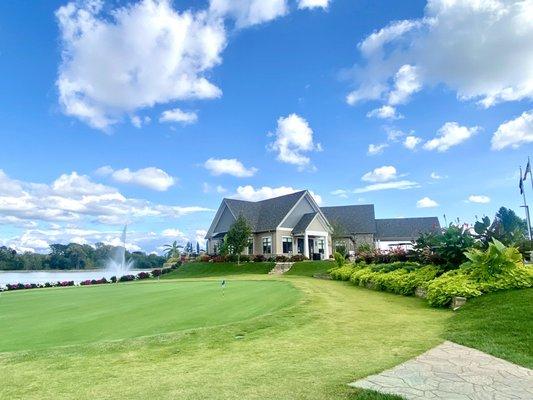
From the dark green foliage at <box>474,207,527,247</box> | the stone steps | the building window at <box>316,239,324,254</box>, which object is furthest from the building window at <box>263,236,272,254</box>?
the dark green foliage at <box>474,207,527,247</box>

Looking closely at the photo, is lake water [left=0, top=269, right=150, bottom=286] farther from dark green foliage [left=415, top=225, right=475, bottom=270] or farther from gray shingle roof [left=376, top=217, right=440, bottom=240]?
gray shingle roof [left=376, top=217, right=440, bottom=240]

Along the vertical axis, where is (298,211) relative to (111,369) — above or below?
above

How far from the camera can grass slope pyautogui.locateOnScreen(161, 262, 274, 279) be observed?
37.0 meters

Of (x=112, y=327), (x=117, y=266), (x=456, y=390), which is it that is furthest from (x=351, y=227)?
(x=456, y=390)

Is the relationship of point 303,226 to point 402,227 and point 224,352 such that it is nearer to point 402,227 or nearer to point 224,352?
point 402,227

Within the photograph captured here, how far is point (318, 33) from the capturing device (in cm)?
1694

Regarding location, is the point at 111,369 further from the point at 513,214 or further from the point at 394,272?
the point at 513,214

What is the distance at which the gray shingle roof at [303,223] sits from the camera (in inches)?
1635

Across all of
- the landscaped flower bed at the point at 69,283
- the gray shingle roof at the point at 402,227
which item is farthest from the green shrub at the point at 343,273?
the gray shingle roof at the point at 402,227

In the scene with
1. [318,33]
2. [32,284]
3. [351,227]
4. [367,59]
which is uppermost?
[318,33]

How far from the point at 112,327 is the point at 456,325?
734 cm

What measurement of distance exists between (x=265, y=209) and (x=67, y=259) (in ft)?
142

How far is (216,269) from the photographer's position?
39.7m

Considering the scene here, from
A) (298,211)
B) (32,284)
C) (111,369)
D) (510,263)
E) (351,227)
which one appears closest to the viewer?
(111,369)
